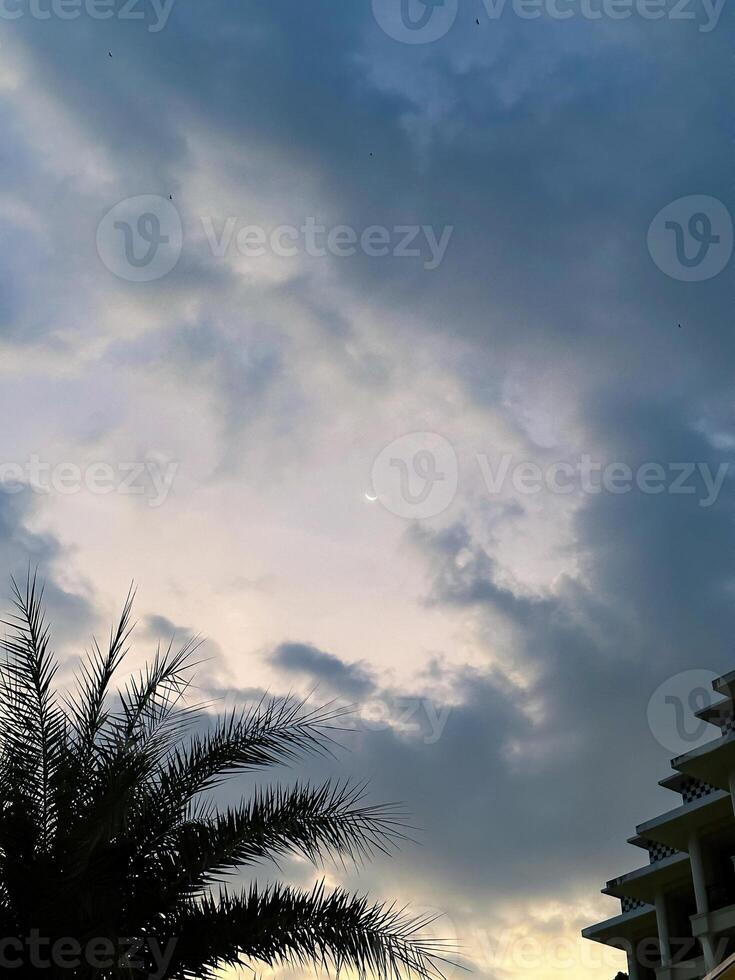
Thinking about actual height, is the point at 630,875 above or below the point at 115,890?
above

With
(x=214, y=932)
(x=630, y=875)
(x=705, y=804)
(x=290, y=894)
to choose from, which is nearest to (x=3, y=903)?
(x=214, y=932)

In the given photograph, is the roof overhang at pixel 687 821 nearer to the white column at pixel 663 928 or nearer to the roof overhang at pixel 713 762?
the roof overhang at pixel 713 762

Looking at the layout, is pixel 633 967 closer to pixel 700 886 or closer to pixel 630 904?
pixel 630 904

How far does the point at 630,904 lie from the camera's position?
2561 cm

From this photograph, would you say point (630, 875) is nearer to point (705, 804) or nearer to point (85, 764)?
point (705, 804)

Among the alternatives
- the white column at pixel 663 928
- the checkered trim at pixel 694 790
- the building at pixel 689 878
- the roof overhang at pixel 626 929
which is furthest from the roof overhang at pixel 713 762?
the roof overhang at pixel 626 929

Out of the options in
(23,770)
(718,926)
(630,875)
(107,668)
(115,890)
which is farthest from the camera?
(630,875)

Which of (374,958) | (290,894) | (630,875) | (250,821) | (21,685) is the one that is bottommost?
(374,958)

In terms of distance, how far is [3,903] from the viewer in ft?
26.9

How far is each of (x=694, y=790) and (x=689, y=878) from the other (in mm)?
3232

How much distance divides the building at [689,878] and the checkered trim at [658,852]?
0.9 inches

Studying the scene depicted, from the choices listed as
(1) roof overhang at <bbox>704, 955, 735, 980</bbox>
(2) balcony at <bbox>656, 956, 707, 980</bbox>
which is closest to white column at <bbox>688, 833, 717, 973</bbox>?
(2) balcony at <bbox>656, 956, 707, 980</bbox>

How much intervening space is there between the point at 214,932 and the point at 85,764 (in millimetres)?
1840

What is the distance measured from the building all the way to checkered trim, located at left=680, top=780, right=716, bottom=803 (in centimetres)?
2
